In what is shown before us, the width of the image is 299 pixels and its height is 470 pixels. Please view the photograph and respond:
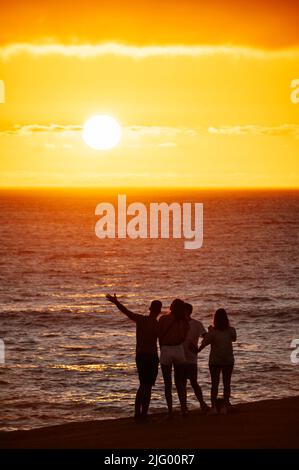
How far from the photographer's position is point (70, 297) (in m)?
58.0

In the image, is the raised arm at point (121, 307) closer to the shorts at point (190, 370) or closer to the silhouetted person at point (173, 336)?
the silhouetted person at point (173, 336)

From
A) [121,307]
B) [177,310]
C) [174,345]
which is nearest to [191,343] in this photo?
[174,345]

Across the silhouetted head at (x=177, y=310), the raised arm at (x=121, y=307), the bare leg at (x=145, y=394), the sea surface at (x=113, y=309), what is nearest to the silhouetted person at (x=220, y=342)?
the silhouetted head at (x=177, y=310)

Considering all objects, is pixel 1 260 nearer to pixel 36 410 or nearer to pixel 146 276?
pixel 146 276

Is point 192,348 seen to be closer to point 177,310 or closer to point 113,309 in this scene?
point 177,310

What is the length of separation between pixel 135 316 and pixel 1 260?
7589 cm

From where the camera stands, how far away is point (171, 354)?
1469cm

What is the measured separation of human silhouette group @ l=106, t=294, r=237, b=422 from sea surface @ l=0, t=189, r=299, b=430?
10.1 metres

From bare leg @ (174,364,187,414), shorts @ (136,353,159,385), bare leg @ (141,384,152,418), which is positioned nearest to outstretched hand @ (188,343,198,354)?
bare leg @ (174,364,187,414)

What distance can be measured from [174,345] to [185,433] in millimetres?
1594

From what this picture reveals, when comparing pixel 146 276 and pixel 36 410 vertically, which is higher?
pixel 146 276
